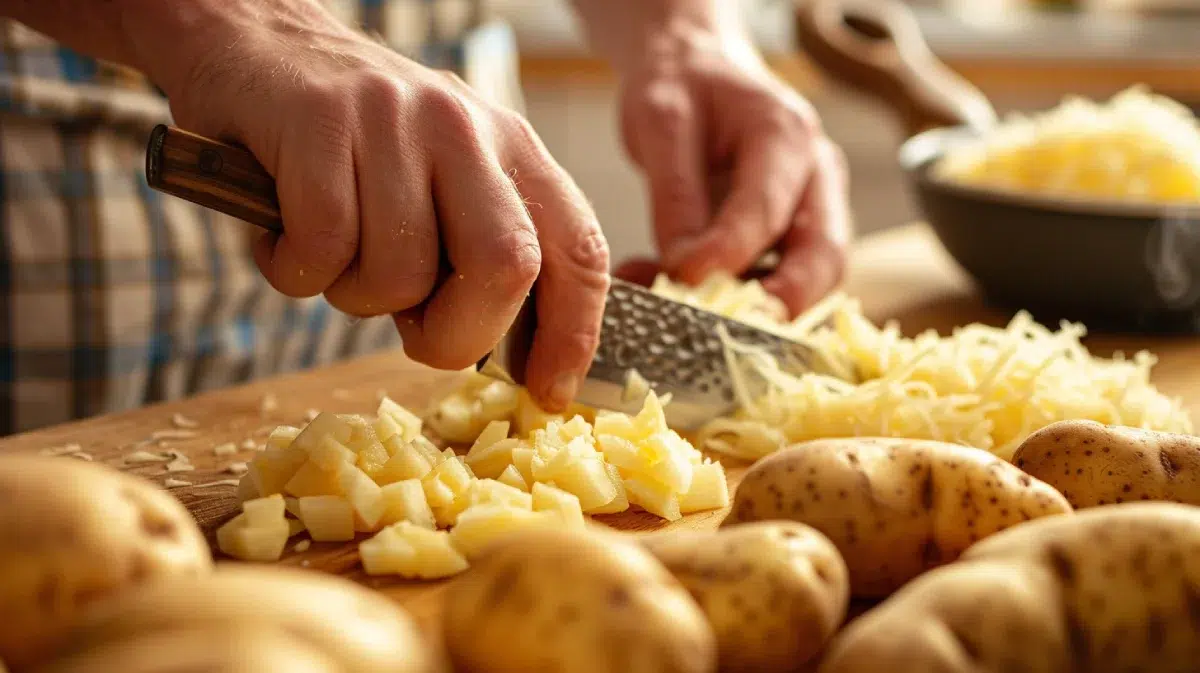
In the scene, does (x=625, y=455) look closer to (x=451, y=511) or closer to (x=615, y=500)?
(x=615, y=500)

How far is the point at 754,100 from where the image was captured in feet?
6.16

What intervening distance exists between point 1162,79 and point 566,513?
3.86 m

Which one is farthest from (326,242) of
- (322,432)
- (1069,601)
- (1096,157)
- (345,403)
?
(1096,157)

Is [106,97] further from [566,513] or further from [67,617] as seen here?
[67,617]

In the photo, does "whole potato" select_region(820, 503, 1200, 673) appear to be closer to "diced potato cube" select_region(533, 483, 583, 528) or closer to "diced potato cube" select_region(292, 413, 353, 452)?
"diced potato cube" select_region(533, 483, 583, 528)

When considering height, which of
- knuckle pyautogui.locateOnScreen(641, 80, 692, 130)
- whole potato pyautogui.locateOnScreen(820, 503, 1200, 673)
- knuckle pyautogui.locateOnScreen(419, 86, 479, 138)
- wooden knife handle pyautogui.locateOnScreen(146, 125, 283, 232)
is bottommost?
whole potato pyautogui.locateOnScreen(820, 503, 1200, 673)

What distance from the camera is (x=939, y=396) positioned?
1341 mm

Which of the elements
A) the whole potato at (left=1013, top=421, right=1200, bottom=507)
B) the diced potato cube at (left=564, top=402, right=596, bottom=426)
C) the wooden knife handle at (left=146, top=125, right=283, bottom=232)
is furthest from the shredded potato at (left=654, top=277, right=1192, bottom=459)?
the wooden knife handle at (left=146, top=125, right=283, bottom=232)

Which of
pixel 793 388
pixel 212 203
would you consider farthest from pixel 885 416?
pixel 212 203

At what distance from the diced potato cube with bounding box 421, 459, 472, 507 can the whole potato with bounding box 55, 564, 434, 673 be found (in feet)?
1.49

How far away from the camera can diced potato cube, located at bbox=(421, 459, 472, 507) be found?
1.03 metres

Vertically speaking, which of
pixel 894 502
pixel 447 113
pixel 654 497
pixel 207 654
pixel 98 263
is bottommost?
pixel 98 263

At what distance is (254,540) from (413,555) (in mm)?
146

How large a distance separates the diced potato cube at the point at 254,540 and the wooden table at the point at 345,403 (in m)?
0.03
